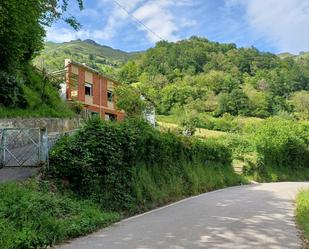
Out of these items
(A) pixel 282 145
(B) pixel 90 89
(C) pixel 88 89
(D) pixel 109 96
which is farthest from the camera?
(D) pixel 109 96

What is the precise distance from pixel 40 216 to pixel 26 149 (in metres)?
6.10

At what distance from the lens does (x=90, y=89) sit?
42062 millimetres

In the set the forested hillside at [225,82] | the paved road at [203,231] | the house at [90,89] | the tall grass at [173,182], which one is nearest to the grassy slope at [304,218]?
the paved road at [203,231]

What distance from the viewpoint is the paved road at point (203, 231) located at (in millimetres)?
8586

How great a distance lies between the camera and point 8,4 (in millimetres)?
13430

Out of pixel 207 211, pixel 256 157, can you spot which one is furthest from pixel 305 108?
pixel 207 211

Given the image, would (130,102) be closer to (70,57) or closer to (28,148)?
(28,148)

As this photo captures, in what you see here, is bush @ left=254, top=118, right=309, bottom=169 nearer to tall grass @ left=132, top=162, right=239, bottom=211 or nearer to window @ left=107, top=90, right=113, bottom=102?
tall grass @ left=132, top=162, right=239, bottom=211

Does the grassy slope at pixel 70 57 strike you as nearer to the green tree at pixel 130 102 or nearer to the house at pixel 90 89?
the house at pixel 90 89

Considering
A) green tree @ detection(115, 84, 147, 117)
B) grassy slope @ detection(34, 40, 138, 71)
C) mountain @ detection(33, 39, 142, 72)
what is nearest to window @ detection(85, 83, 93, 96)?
green tree @ detection(115, 84, 147, 117)

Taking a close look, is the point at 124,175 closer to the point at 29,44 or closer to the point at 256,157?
the point at 29,44

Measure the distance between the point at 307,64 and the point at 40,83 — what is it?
8543 cm

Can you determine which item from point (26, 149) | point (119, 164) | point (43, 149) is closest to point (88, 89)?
point (26, 149)

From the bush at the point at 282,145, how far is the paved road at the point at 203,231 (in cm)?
2323
